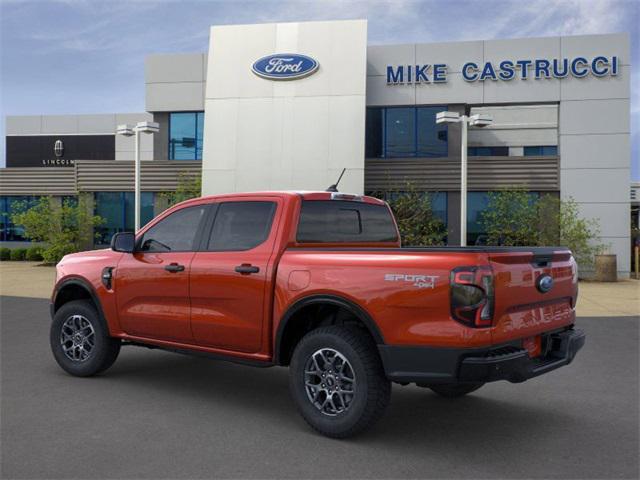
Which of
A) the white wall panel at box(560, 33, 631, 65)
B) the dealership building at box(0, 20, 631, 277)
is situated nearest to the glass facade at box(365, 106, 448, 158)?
the dealership building at box(0, 20, 631, 277)

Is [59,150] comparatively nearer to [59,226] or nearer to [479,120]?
[59,226]

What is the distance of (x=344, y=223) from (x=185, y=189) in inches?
796

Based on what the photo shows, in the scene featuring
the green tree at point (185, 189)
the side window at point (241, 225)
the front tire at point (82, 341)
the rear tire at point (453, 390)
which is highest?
the green tree at point (185, 189)

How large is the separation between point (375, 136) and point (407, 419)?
20198mm

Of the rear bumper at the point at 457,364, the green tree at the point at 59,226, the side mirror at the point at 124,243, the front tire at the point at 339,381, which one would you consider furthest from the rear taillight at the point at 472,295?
the green tree at the point at 59,226

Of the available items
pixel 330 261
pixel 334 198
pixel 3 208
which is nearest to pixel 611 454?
pixel 330 261

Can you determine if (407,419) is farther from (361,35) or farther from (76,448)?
(361,35)

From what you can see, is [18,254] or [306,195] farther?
[18,254]

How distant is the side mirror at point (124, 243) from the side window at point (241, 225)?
3.11 ft

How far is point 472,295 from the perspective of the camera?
3.93m

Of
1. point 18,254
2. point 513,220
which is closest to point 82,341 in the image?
point 513,220

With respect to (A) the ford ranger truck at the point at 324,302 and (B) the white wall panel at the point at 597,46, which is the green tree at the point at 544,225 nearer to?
(B) the white wall panel at the point at 597,46

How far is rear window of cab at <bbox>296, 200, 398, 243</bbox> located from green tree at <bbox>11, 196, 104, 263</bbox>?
2201 cm

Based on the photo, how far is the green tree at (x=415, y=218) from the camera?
21.3 meters
